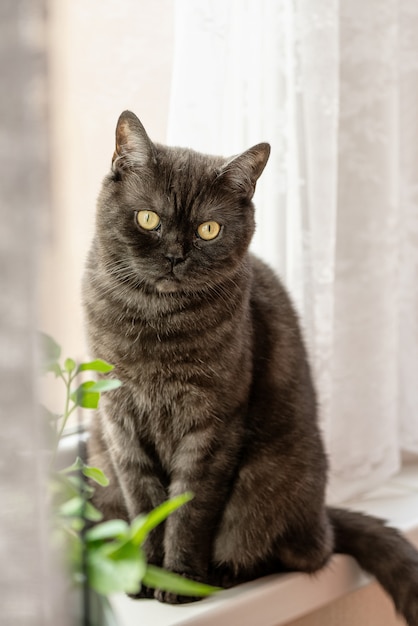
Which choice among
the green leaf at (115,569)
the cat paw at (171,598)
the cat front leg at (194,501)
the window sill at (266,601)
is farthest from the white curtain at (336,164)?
the green leaf at (115,569)

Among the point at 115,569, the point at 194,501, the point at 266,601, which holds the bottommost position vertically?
the point at 266,601

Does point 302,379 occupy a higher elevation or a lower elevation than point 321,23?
lower

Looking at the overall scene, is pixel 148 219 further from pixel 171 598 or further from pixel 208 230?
pixel 171 598

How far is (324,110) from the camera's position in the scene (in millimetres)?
1154

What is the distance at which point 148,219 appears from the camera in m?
0.95

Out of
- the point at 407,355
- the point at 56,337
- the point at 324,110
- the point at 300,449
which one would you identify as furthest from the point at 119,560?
the point at 407,355

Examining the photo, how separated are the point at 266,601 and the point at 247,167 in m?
0.68

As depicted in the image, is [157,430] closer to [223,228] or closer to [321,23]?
[223,228]

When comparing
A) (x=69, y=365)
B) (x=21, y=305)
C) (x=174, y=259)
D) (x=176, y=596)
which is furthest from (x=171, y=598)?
(x=21, y=305)

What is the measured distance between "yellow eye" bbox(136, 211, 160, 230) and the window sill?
55 cm

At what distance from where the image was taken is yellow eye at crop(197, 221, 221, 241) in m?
0.97

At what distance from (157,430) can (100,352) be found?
0.48 feet

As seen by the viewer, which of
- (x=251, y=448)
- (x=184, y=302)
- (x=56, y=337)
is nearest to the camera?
(x=56, y=337)

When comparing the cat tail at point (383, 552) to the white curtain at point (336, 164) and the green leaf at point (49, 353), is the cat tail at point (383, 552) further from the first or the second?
the green leaf at point (49, 353)
